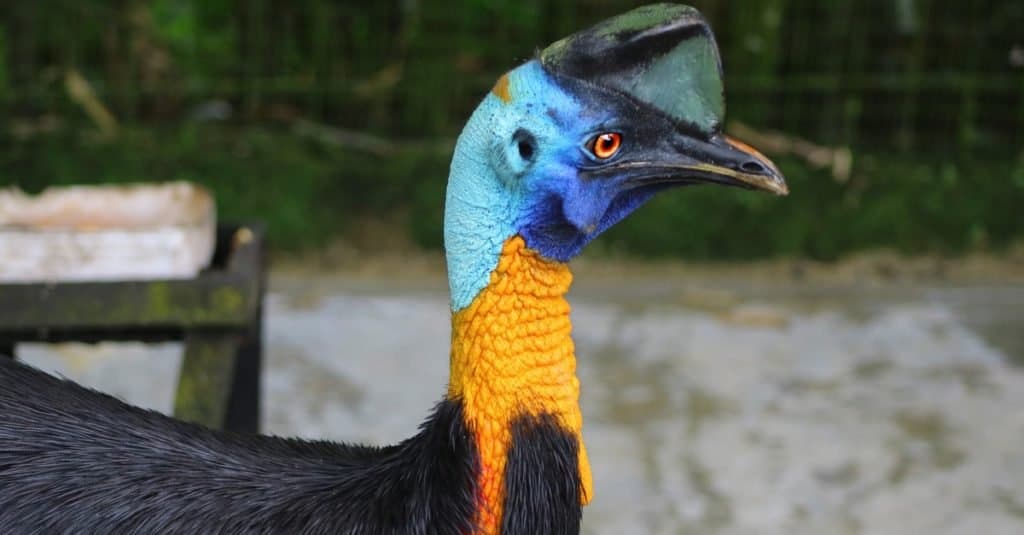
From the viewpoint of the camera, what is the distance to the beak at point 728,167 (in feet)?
5.22

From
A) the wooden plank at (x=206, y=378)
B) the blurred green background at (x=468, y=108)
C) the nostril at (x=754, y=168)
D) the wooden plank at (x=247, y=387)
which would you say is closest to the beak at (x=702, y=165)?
the nostril at (x=754, y=168)

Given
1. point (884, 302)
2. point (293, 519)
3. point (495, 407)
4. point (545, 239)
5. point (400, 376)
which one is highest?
point (884, 302)

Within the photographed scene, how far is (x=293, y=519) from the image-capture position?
168 cm

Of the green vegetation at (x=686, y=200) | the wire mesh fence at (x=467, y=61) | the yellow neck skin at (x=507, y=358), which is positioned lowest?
the yellow neck skin at (x=507, y=358)

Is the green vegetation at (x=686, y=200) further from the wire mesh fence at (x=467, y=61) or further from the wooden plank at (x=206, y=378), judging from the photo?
the wooden plank at (x=206, y=378)


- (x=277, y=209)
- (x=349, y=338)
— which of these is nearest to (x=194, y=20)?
(x=277, y=209)

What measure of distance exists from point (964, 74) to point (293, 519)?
14.7 feet

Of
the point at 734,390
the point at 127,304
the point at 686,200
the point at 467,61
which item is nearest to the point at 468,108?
the point at 467,61

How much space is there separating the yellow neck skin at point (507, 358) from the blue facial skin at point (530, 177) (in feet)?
0.07

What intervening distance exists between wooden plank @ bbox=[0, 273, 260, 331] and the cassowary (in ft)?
2.79

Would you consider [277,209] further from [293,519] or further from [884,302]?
[293,519]

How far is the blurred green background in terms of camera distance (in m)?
5.38

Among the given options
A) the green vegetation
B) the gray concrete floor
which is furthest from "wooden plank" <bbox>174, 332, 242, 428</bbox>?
the green vegetation

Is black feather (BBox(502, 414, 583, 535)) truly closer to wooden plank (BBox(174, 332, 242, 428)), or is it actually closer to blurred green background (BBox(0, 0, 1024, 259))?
wooden plank (BBox(174, 332, 242, 428))
